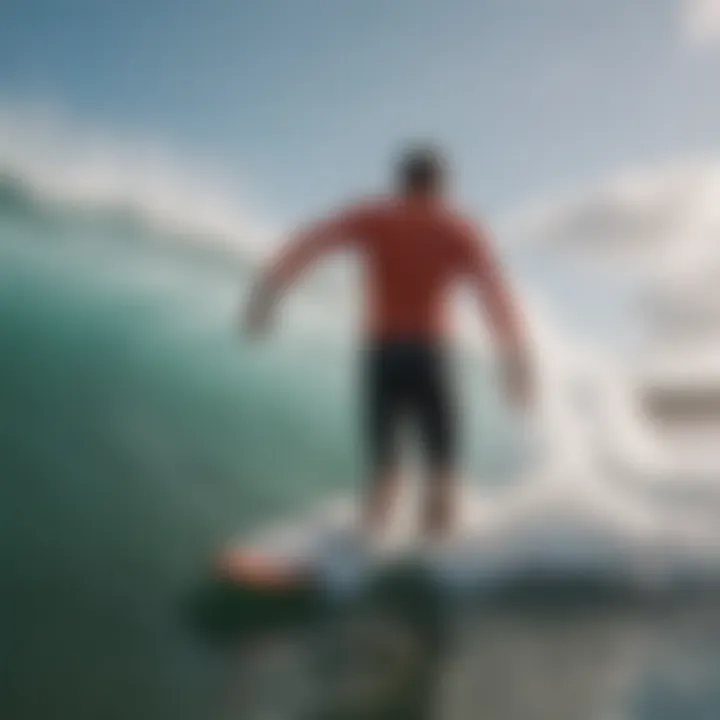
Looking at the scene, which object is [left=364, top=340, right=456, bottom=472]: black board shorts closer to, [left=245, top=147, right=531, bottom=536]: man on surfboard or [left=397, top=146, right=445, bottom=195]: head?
[left=245, top=147, right=531, bottom=536]: man on surfboard

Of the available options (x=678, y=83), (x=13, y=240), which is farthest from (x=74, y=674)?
(x=678, y=83)

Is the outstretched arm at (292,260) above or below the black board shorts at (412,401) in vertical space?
above

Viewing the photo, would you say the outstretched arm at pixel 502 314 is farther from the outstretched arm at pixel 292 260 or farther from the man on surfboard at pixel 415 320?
the outstretched arm at pixel 292 260

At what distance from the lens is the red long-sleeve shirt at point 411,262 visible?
5.18 feet

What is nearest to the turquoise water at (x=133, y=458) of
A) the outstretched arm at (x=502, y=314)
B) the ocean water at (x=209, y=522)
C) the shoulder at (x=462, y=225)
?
the ocean water at (x=209, y=522)

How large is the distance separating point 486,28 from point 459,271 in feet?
1.23

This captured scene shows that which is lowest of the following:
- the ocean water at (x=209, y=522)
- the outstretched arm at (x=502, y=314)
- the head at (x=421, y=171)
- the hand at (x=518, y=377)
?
the ocean water at (x=209, y=522)

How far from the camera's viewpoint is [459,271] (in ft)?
5.22

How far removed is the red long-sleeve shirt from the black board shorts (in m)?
0.02

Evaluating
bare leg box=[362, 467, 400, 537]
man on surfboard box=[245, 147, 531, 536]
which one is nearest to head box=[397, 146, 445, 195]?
man on surfboard box=[245, 147, 531, 536]

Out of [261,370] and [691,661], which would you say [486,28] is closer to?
[261,370]

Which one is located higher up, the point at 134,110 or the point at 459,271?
the point at 134,110

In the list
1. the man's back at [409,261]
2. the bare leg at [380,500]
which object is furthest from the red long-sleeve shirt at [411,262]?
the bare leg at [380,500]

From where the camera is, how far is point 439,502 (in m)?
1.58
